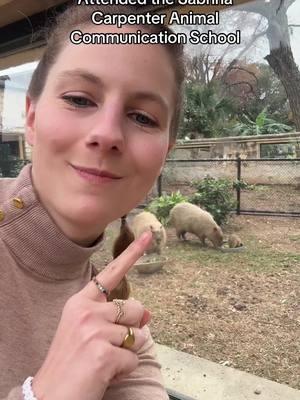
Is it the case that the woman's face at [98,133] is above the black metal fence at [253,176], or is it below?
above

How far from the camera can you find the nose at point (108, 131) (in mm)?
490

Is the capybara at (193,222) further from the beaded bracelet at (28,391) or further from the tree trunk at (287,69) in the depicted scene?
the beaded bracelet at (28,391)

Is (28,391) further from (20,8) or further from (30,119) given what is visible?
(20,8)

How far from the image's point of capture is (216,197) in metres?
2.54

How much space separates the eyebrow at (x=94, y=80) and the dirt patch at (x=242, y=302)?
50.6 inches

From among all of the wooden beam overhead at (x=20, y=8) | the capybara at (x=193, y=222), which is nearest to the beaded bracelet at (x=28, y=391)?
the wooden beam overhead at (x=20, y=8)

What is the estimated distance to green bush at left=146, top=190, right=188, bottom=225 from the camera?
2634mm

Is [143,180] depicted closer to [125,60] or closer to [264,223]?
[125,60]

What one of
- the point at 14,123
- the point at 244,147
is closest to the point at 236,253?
the point at 244,147

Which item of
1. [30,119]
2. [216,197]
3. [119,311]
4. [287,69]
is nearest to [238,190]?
[216,197]

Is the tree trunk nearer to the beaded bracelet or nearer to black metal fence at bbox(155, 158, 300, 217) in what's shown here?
black metal fence at bbox(155, 158, 300, 217)

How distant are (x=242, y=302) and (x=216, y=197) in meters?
0.75

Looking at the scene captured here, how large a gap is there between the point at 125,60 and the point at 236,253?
2.11 meters

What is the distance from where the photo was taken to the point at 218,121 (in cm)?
131
